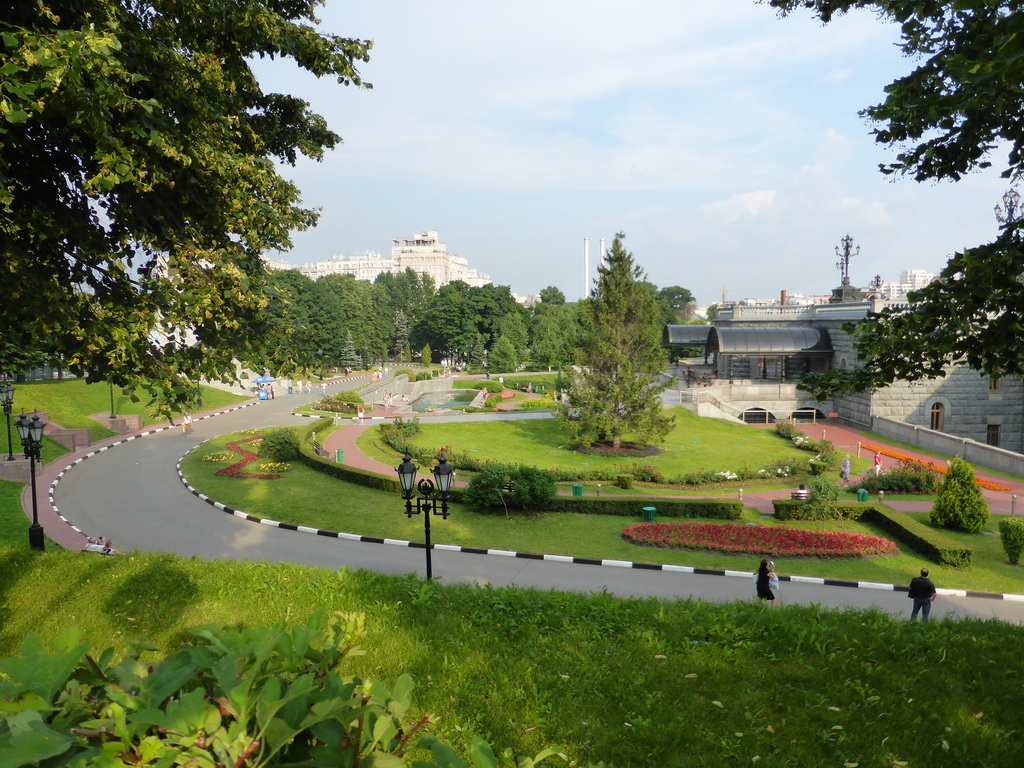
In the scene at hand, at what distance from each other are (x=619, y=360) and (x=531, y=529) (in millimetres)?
13182

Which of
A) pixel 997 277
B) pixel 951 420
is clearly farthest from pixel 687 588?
pixel 951 420

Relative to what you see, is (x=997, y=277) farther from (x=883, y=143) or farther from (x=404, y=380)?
(x=404, y=380)

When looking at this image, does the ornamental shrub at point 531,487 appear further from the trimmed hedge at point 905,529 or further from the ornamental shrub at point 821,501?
the ornamental shrub at point 821,501

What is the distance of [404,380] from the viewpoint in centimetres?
5853

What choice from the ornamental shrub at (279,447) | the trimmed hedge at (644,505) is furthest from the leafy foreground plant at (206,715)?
the ornamental shrub at (279,447)

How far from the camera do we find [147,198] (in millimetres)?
7012

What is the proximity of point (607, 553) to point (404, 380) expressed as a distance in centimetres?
4420

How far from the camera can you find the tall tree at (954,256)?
6172mm

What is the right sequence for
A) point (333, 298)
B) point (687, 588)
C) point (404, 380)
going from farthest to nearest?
point (333, 298) → point (404, 380) → point (687, 588)

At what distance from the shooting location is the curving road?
13.3 metres

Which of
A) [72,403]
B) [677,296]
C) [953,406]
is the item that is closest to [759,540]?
[953,406]

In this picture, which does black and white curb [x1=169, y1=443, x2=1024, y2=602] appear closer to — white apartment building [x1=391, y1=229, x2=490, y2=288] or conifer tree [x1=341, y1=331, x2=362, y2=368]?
conifer tree [x1=341, y1=331, x2=362, y2=368]

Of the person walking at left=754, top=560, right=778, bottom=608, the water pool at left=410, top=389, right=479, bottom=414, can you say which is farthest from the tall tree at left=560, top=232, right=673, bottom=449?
the water pool at left=410, top=389, right=479, bottom=414

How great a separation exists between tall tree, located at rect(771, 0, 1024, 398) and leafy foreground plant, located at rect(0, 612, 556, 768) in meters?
6.41
